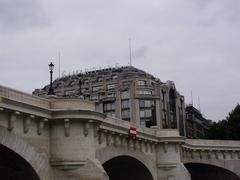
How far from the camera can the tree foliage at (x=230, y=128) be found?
81.9 m

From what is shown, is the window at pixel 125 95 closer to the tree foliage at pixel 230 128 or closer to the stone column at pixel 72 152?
the tree foliage at pixel 230 128

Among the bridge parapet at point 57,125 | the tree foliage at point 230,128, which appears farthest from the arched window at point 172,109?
the bridge parapet at point 57,125

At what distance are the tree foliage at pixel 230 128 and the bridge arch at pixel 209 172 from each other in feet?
38.4

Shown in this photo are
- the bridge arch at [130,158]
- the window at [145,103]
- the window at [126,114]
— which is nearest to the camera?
the bridge arch at [130,158]

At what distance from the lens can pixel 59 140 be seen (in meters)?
29.6

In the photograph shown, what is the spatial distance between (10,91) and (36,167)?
4945 mm

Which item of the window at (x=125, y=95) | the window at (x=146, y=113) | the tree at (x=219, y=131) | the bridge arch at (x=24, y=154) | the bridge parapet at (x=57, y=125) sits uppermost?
the window at (x=125, y=95)

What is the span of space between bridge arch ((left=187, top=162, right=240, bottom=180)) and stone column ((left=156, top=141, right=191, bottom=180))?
14793mm

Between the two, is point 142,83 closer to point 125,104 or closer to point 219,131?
point 125,104

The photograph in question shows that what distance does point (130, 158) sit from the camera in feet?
151

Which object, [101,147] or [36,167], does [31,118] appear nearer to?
[36,167]

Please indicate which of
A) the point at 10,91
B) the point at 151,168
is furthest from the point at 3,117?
the point at 151,168

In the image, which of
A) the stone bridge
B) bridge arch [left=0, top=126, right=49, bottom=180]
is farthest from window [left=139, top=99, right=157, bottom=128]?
bridge arch [left=0, top=126, right=49, bottom=180]

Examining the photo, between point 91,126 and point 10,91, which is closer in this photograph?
point 10,91
